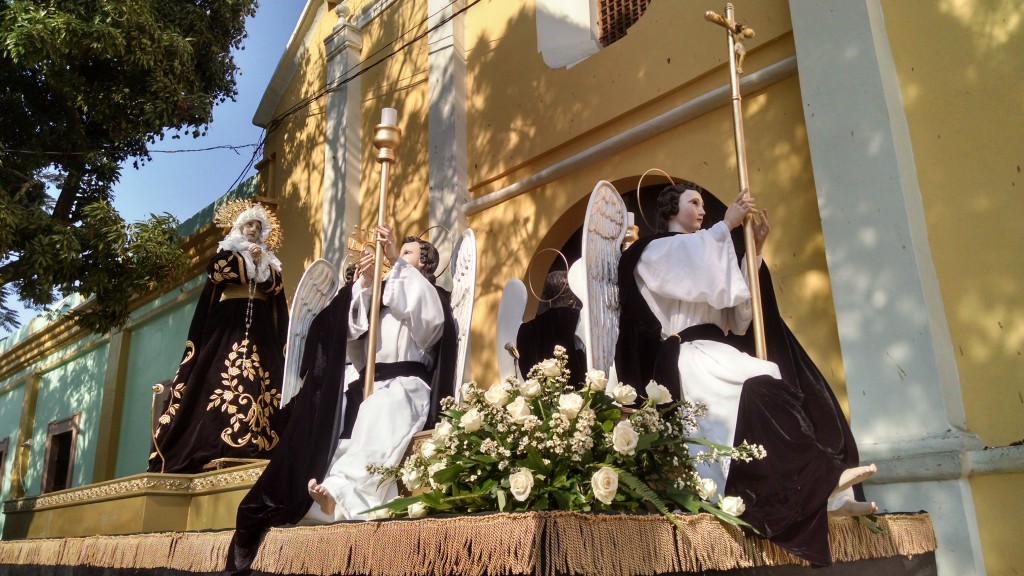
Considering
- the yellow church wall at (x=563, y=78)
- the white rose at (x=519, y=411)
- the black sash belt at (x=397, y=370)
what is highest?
the yellow church wall at (x=563, y=78)

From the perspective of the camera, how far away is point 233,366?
20.0 ft

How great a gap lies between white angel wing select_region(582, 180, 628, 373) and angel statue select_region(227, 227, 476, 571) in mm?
809

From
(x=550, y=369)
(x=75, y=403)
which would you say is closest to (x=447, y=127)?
(x=550, y=369)

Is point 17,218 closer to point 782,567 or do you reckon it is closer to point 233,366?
point 233,366

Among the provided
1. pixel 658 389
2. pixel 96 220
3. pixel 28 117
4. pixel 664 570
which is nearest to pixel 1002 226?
pixel 658 389

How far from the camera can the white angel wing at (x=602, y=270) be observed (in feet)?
12.9

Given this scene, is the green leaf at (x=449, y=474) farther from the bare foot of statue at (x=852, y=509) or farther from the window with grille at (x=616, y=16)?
the window with grille at (x=616, y=16)

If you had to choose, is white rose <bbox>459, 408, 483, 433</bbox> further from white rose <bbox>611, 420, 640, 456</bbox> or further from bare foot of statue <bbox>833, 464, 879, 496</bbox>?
bare foot of statue <bbox>833, 464, 879, 496</bbox>

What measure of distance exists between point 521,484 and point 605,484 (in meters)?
0.23

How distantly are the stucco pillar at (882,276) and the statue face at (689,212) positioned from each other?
82cm

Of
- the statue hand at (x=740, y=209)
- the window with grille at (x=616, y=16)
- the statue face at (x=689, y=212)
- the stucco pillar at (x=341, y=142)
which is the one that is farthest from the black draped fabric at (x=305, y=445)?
the stucco pillar at (x=341, y=142)

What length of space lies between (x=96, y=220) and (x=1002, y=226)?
650cm

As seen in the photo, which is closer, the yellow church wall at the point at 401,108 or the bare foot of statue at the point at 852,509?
the bare foot of statue at the point at 852,509

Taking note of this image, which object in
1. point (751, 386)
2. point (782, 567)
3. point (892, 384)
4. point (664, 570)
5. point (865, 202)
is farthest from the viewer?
point (865, 202)
